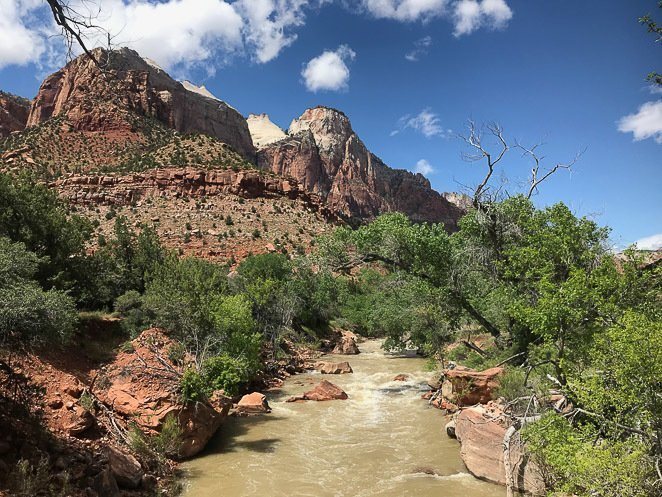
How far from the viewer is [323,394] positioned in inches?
707

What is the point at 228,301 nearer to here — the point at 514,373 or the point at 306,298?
the point at 514,373

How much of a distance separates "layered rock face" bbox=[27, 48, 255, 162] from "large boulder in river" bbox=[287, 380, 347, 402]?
54.2 meters

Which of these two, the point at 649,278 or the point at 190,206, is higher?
the point at 190,206

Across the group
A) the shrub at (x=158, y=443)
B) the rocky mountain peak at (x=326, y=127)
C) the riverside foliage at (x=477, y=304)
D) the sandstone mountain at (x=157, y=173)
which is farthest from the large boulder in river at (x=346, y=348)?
the rocky mountain peak at (x=326, y=127)

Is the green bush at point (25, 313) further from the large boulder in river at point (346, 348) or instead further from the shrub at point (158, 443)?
the large boulder in river at point (346, 348)

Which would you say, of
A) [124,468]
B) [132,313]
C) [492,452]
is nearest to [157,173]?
[132,313]

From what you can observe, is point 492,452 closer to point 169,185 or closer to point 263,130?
point 169,185

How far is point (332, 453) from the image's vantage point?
39.7ft

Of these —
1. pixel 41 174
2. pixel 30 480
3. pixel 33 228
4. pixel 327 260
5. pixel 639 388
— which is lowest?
pixel 30 480

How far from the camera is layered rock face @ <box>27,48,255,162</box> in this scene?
69.7 metres

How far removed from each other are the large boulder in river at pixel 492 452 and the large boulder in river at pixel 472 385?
233cm

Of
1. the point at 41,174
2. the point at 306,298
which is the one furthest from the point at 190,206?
the point at 306,298

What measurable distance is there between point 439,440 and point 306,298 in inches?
917

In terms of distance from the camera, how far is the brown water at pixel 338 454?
9758 mm
